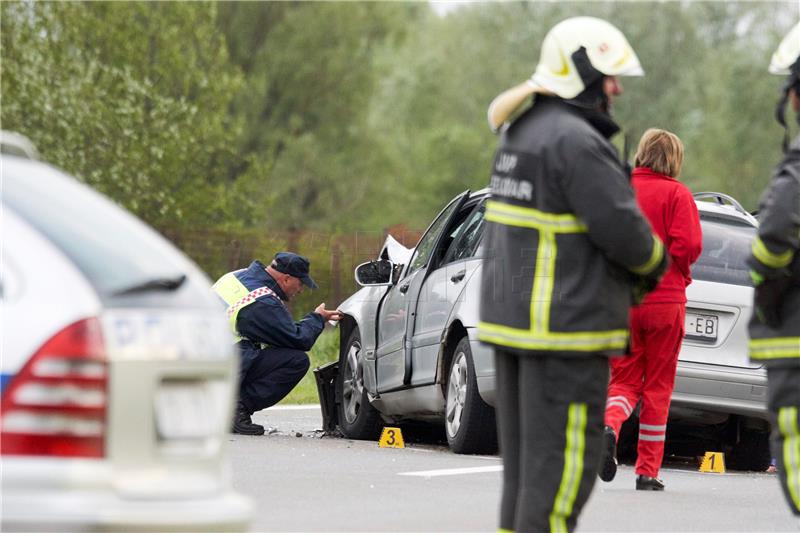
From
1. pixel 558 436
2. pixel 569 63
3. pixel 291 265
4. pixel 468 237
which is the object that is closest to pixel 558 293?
pixel 558 436

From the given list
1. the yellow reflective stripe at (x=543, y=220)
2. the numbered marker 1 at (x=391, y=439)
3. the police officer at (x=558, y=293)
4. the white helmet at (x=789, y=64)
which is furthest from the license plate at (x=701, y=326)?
the yellow reflective stripe at (x=543, y=220)

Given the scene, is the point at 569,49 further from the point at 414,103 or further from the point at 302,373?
the point at 414,103

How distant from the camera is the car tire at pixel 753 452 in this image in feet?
34.7

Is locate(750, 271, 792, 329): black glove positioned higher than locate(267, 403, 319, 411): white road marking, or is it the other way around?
locate(750, 271, 792, 329): black glove

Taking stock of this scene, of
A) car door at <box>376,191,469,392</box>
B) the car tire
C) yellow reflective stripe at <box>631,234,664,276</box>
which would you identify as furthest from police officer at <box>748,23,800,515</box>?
car door at <box>376,191,469,392</box>

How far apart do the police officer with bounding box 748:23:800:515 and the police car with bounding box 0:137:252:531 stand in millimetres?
2283

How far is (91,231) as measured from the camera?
3971 millimetres

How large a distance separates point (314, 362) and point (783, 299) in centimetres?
1561

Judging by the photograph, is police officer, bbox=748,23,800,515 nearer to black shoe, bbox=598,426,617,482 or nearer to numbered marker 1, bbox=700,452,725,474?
black shoe, bbox=598,426,617,482

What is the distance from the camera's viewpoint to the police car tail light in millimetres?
3662

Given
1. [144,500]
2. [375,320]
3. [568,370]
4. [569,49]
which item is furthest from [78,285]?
[375,320]

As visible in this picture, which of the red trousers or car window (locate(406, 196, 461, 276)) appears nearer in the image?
the red trousers

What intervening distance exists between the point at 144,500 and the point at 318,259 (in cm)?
2224

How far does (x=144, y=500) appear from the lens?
379cm
